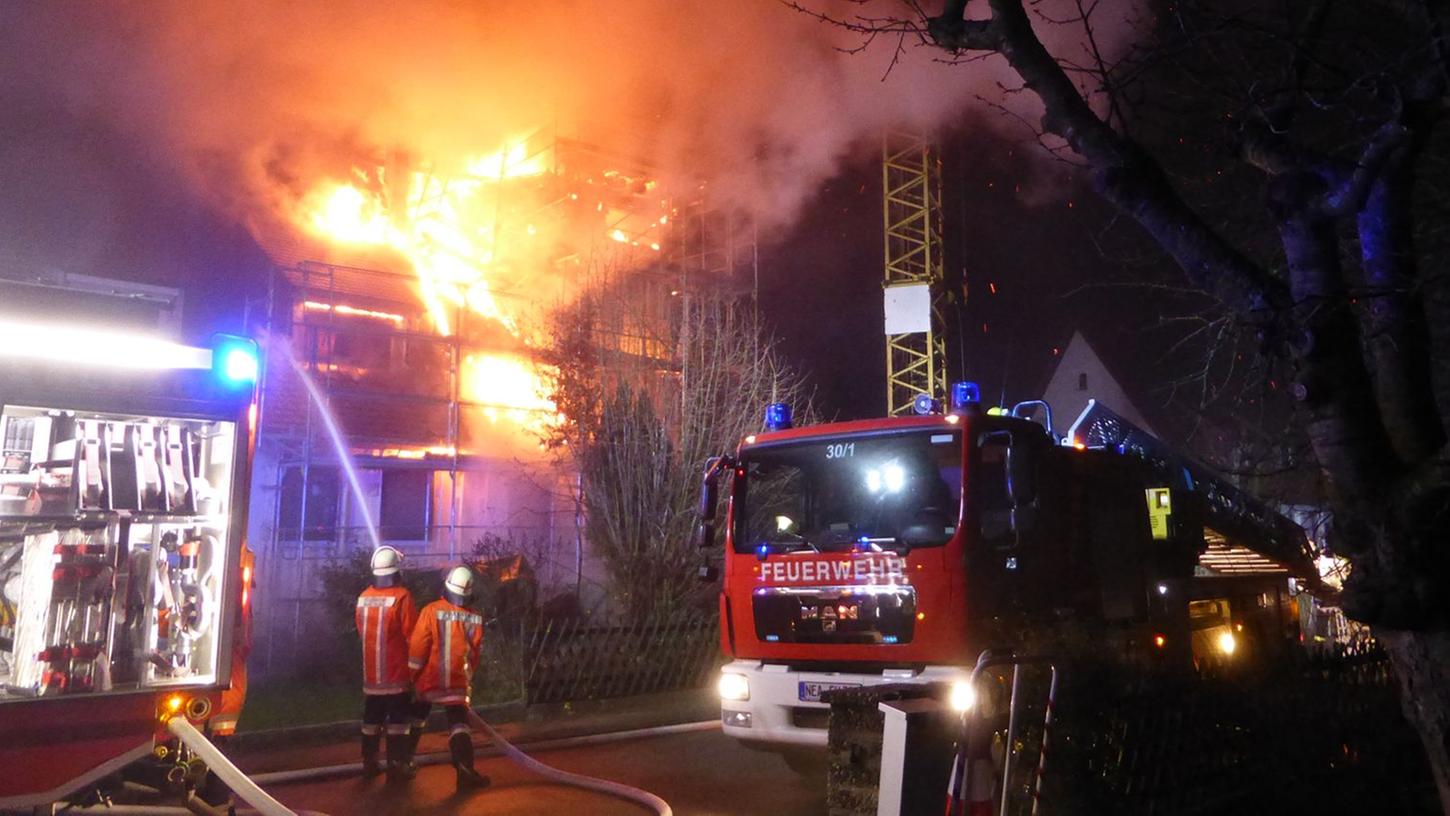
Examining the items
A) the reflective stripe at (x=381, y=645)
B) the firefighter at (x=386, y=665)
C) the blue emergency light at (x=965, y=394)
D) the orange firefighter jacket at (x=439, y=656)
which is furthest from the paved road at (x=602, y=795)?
the blue emergency light at (x=965, y=394)

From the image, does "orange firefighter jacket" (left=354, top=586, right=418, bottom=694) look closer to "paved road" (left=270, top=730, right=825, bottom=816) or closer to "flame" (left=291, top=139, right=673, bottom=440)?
"paved road" (left=270, top=730, right=825, bottom=816)

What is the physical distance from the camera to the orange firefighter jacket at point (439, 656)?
7.76 m

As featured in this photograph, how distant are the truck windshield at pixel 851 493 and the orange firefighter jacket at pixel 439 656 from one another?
6.88ft

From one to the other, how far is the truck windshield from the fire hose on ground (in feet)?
5.83

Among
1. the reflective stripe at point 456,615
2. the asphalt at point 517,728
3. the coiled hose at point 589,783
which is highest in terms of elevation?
the reflective stripe at point 456,615

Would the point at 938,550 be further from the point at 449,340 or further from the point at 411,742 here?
the point at 449,340

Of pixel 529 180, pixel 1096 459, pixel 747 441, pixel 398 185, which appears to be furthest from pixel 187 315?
pixel 1096 459

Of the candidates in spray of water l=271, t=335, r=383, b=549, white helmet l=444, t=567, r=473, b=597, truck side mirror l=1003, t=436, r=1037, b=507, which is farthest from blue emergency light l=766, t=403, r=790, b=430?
spray of water l=271, t=335, r=383, b=549

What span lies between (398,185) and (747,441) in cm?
1763

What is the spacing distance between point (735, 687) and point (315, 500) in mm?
13817

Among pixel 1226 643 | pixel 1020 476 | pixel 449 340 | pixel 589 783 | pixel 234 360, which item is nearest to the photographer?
pixel 234 360

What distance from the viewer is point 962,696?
5656 millimetres

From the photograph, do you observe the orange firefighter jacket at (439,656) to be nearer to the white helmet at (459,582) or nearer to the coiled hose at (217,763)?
the white helmet at (459,582)

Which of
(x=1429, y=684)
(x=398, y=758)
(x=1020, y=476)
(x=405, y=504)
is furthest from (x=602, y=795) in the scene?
(x=405, y=504)
